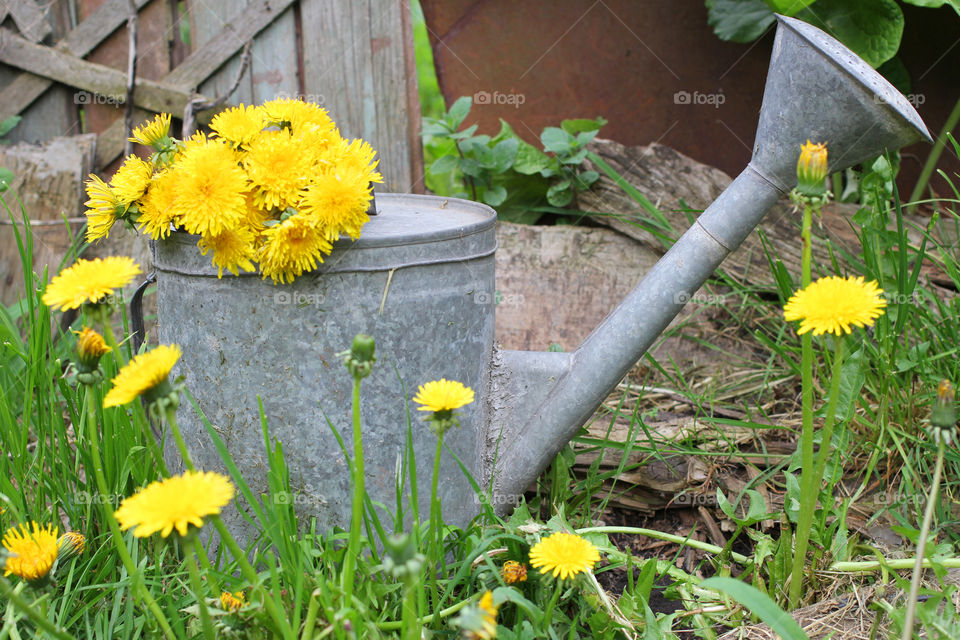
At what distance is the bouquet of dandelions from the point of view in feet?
3.47

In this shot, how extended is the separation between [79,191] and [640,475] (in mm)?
1946

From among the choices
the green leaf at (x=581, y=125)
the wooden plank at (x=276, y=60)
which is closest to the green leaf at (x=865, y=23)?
the green leaf at (x=581, y=125)

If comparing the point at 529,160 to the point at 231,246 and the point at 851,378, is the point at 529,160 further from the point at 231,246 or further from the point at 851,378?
the point at 231,246

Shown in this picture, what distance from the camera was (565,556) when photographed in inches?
35.9

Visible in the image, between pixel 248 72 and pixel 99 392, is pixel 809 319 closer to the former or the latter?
pixel 99 392

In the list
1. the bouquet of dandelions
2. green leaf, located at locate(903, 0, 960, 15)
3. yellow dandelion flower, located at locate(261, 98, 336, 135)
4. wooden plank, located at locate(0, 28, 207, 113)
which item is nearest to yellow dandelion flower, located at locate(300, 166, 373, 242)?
the bouquet of dandelions

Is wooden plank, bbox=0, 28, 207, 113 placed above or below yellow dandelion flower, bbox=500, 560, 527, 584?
above

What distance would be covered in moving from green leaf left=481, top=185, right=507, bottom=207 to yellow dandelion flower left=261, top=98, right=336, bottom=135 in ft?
3.69

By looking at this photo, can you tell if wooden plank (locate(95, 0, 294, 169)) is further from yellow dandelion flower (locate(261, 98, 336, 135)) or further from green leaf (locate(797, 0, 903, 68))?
green leaf (locate(797, 0, 903, 68))

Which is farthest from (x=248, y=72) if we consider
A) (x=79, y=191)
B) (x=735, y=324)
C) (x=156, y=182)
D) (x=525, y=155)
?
(x=735, y=324)

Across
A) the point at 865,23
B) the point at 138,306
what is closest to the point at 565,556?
the point at 138,306

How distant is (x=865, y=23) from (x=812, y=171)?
1626 mm

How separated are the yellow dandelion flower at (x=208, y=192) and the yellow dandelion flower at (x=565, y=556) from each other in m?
0.61

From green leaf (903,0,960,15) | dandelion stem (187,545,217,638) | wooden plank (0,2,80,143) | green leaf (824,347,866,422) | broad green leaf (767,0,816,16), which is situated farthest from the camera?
wooden plank (0,2,80,143)
